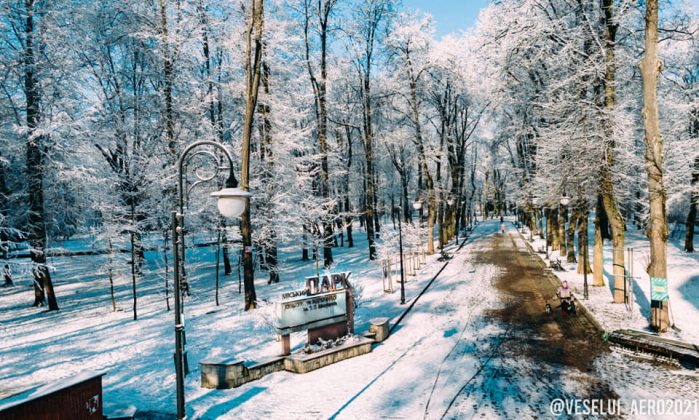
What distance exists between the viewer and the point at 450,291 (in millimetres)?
17109

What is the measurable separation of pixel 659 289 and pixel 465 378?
6.44 metres

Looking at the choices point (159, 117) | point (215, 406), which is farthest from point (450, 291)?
point (159, 117)

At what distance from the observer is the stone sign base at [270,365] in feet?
28.4

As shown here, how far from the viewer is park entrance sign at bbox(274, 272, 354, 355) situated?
10055mm

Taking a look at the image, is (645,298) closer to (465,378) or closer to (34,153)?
(465,378)

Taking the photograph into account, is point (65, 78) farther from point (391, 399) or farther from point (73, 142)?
point (391, 399)

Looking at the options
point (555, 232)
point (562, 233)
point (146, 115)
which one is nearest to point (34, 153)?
point (146, 115)

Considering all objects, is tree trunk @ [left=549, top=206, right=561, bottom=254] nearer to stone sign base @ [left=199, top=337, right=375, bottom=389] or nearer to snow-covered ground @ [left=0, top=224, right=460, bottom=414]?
snow-covered ground @ [left=0, top=224, right=460, bottom=414]

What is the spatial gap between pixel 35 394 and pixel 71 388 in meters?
0.47

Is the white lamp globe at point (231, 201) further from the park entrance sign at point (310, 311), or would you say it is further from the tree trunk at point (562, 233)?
the tree trunk at point (562, 233)

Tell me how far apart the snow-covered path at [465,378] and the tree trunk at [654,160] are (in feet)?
6.45

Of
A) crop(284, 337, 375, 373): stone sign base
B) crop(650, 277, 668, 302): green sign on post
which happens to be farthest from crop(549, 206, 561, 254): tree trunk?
crop(284, 337, 375, 373): stone sign base

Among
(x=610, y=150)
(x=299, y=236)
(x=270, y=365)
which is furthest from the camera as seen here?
(x=299, y=236)

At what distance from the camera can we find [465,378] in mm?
8539
